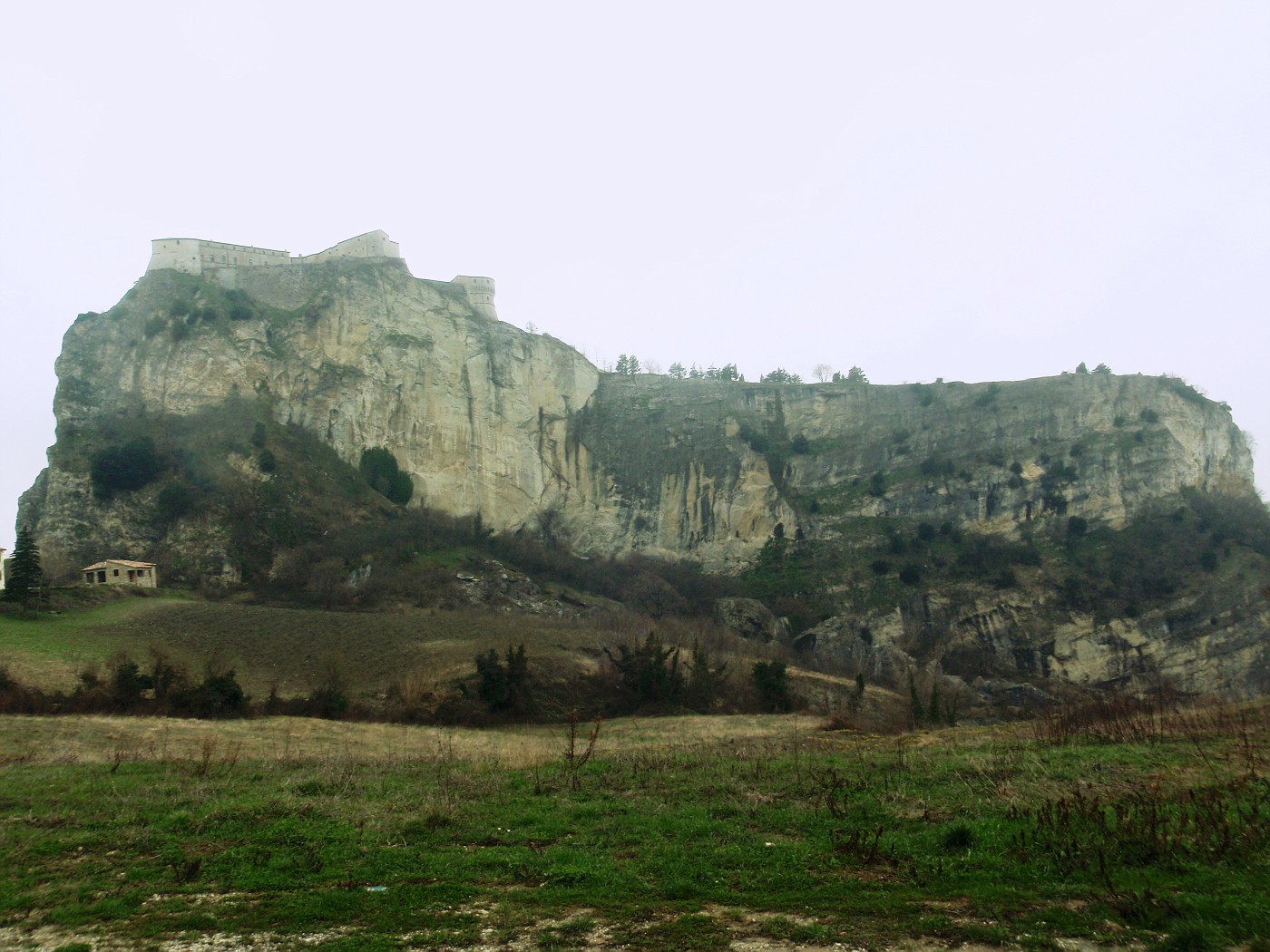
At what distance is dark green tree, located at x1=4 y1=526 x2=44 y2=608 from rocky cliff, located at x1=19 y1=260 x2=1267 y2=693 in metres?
13.1

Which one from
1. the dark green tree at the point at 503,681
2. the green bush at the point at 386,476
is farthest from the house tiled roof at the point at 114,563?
the dark green tree at the point at 503,681

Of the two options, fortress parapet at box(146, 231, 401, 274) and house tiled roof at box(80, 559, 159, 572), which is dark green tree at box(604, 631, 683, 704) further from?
fortress parapet at box(146, 231, 401, 274)

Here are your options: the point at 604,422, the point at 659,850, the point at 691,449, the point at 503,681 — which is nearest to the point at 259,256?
the point at 604,422

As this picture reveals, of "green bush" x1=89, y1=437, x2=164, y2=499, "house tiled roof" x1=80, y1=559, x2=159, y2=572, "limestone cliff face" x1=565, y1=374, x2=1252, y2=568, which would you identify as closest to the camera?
"house tiled roof" x1=80, y1=559, x2=159, y2=572

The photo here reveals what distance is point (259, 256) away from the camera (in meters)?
71.1

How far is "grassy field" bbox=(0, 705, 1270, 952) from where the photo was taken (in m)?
6.04

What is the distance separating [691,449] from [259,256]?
39.8 meters

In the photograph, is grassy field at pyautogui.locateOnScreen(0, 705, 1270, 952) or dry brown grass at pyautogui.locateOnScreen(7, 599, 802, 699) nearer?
grassy field at pyautogui.locateOnScreen(0, 705, 1270, 952)

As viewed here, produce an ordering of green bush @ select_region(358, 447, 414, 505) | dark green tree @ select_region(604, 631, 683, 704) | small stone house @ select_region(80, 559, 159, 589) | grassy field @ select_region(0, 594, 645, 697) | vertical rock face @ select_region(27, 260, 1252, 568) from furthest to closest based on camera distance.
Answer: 1. green bush @ select_region(358, 447, 414, 505)
2. vertical rock face @ select_region(27, 260, 1252, 568)
3. small stone house @ select_region(80, 559, 159, 589)
4. dark green tree @ select_region(604, 631, 683, 704)
5. grassy field @ select_region(0, 594, 645, 697)

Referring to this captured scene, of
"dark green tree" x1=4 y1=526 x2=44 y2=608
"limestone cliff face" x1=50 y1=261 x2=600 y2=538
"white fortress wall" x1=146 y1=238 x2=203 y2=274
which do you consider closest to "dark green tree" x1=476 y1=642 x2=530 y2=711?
"dark green tree" x1=4 y1=526 x2=44 y2=608

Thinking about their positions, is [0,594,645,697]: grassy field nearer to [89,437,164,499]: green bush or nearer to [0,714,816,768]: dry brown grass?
[0,714,816,768]: dry brown grass

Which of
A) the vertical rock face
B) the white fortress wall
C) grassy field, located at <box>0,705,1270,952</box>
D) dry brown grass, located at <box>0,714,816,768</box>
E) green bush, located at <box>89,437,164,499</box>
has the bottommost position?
dry brown grass, located at <box>0,714,816,768</box>

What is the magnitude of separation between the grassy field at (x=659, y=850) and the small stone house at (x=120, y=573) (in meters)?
37.2

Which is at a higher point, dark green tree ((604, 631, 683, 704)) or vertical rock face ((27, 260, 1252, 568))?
vertical rock face ((27, 260, 1252, 568))
